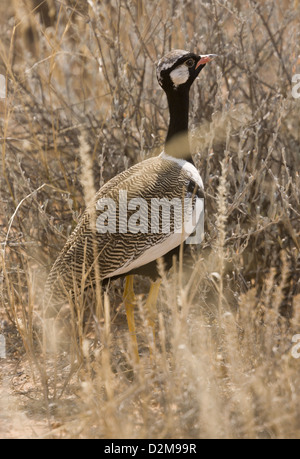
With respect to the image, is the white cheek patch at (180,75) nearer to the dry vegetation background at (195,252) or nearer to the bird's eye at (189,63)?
the bird's eye at (189,63)

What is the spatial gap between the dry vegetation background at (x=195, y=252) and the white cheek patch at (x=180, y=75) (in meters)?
0.19

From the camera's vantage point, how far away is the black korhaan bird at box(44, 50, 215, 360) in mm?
2701

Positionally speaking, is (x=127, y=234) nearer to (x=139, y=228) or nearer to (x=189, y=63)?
(x=139, y=228)

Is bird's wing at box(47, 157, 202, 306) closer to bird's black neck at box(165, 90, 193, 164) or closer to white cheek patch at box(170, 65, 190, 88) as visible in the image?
bird's black neck at box(165, 90, 193, 164)

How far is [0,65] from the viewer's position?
354cm

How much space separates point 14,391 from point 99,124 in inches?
70.5

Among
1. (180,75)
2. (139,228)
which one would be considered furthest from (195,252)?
(180,75)

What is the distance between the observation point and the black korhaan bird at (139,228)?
2.70 m

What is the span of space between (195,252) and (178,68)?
3.34 feet

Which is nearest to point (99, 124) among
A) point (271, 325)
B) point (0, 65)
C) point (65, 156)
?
point (65, 156)

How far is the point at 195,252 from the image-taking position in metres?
3.32

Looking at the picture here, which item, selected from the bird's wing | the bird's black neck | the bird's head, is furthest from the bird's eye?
the bird's wing

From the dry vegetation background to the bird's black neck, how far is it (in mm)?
142
